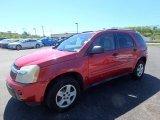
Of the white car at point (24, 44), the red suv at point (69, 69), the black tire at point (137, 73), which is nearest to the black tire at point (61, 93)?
the red suv at point (69, 69)

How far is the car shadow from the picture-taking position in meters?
3.86

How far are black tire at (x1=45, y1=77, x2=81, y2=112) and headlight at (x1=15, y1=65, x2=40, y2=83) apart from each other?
438 millimetres

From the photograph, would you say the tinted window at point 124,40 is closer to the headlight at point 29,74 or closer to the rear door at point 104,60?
the rear door at point 104,60

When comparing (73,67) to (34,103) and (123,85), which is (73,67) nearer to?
(34,103)

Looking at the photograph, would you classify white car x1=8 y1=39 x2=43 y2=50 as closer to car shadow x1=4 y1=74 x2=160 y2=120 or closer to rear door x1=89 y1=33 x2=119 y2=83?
car shadow x1=4 y1=74 x2=160 y2=120

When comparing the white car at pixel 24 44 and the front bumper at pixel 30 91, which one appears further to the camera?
the white car at pixel 24 44

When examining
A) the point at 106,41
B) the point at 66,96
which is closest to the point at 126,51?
the point at 106,41

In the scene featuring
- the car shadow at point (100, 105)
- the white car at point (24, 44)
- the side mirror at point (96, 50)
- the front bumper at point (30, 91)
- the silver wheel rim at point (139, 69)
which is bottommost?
the white car at point (24, 44)

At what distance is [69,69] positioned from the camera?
154 inches

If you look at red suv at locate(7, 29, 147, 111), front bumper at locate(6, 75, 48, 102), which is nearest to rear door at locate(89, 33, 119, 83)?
red suv at locate(7, 29, 147, 111)

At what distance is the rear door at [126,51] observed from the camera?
17.5ft

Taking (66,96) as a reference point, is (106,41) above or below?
above

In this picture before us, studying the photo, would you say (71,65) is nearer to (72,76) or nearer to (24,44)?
(72,76)

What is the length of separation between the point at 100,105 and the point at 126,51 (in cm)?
200
